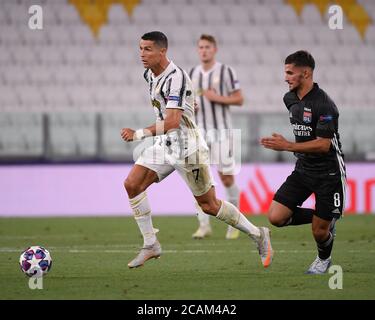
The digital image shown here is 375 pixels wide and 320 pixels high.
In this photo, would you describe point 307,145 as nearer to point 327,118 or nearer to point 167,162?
point 327,118

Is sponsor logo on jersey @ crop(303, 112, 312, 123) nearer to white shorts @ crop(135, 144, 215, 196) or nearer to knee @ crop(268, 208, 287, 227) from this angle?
knee @ crop(268, 208, 287, 227)

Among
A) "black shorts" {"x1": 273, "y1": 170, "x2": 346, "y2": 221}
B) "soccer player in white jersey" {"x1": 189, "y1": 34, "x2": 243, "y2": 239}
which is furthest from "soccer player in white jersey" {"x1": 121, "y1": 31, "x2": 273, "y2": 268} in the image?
"soccer player in white jersey" {"x1": 189, "y1": 34, "x2": 243, "y2": 239}

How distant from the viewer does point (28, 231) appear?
11938 millimetres

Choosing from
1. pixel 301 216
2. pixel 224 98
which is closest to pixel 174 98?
pixel 301 216

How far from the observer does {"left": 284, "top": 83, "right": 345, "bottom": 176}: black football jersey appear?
7559mm

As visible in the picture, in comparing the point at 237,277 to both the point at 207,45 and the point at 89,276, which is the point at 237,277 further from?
the point at 207,45

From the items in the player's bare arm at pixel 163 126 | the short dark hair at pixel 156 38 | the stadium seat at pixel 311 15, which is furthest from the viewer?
the stadium seat at pixel 311 15

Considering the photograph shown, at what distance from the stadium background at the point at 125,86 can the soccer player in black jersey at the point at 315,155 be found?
22.3 feet

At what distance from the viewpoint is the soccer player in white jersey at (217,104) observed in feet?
37.7

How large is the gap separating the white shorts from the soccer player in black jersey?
670mm

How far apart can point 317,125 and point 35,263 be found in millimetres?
2536

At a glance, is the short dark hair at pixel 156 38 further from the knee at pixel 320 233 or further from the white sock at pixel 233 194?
the white sock at pixel 233 194

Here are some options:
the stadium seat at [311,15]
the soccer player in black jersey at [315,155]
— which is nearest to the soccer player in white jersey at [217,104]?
the soccer player in black jersey at [315,155]
